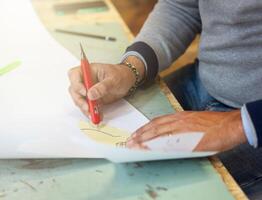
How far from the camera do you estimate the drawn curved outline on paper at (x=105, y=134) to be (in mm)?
717

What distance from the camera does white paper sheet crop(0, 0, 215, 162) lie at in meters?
0.69

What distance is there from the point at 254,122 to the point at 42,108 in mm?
385

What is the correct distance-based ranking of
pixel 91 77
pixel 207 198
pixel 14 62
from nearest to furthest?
pixel 207 198 < pixel 91 77 < pixel 14 62

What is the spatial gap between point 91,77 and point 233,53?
0.30 metres

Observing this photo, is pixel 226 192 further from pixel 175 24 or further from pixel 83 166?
pixel 175 24

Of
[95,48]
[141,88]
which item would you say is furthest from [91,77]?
[95,48]

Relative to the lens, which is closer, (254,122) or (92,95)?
(254,122)

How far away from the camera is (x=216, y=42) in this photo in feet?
3.05

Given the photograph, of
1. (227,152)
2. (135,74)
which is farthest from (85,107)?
(227,152)

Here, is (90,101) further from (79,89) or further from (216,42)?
(216,42)

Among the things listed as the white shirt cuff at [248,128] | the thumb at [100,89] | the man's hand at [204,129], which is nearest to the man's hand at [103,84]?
the thumb at [100,89]

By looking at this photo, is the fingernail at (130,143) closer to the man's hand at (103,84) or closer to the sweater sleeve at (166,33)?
the man's hand at (103,84)

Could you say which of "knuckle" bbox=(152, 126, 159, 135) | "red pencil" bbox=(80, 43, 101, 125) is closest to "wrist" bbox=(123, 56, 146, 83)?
"red pencil" bbox=(80, 43, 101, 125)

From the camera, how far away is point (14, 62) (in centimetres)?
96
